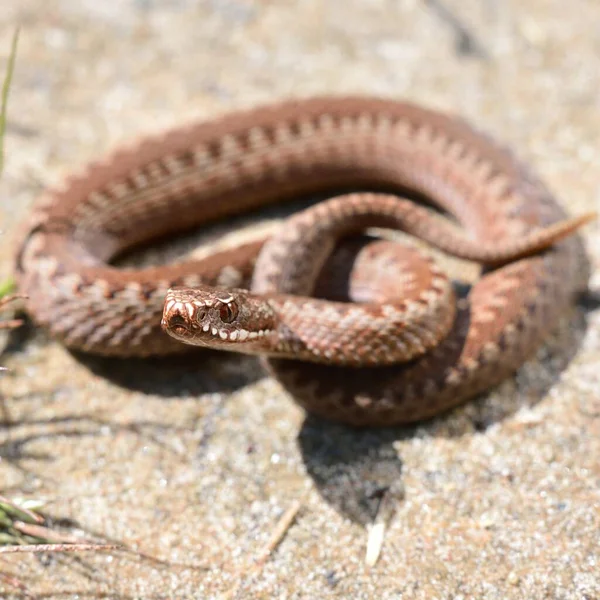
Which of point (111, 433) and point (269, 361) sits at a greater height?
point (269, 361)

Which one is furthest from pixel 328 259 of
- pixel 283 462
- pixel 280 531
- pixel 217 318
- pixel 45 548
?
pixel 45 548

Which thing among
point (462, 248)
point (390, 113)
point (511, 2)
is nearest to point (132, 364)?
point (462, 248)

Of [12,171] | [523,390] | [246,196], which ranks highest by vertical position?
[523,390]

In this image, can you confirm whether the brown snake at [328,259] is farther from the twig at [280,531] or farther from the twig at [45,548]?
the twig at [45,548]

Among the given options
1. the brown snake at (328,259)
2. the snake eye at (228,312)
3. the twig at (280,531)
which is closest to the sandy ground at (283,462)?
the twig at (280,531)

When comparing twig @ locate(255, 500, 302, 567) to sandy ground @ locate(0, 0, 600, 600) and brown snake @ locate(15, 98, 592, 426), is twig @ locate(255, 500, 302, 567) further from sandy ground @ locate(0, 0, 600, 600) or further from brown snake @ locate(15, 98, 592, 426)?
brown snake @ locate(15, 98, 592, 426)

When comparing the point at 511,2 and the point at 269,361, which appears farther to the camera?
the point at 511,2

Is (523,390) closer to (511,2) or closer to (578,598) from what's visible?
(578,598)
